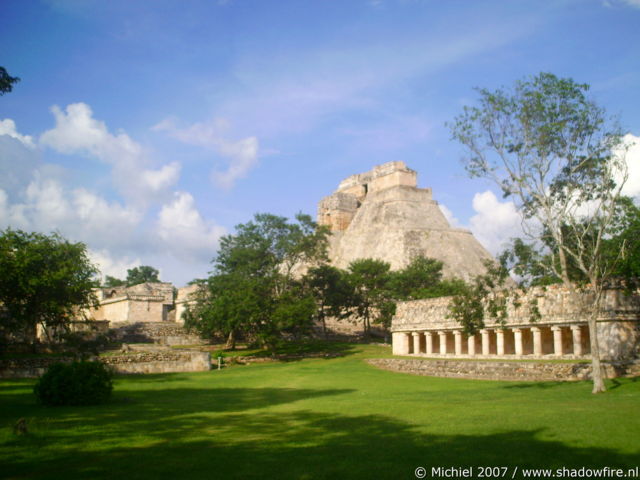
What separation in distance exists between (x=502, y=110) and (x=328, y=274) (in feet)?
92.0

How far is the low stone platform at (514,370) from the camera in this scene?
16641mm

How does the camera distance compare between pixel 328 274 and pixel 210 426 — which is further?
pixel 328 274

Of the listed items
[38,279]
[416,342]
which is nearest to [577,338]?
[416,342]

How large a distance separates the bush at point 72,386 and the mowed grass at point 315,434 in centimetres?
Result: 39

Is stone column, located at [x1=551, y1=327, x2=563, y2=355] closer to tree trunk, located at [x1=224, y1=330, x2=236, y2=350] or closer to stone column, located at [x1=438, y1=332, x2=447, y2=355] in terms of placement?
stone column, located at [x1=438, y1=332, x2=447, y2=355]

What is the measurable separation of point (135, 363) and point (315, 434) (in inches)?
692

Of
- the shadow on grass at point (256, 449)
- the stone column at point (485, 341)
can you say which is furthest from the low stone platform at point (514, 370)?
the shadow on grass at point (256, 449)

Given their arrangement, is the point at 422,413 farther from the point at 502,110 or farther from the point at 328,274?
the point at 328,274

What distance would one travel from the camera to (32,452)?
705cm

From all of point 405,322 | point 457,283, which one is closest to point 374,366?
point 405,322

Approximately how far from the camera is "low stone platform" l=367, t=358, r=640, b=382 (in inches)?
655

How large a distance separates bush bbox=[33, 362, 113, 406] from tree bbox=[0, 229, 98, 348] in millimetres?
14268

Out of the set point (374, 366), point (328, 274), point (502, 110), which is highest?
point (502, 110)

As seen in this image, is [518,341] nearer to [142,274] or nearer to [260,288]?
[260,288]
